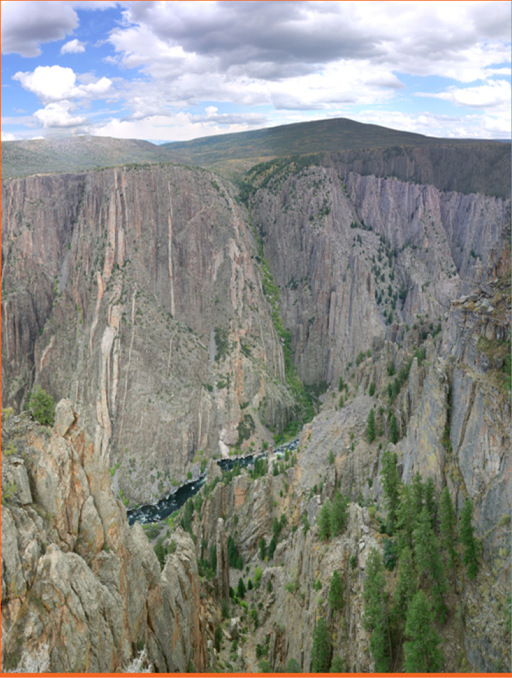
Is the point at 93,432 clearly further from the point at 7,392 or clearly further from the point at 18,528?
the point at 18,528

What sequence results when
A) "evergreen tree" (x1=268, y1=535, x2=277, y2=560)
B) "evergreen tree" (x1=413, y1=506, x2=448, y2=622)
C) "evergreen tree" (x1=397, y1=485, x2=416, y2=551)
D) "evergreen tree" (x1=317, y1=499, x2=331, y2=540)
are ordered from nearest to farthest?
"evergreen tree" (x1=413, y1=506, x2=448, y2=622) → "evergreen tree" (x1=397, y1=485, x2=416, y2=551) → "evergreen tree" (x1=317, y1=499, x2=331, y2=540) → "evergreen tree" (x1=268, y1=535, x2=277, y2=560)

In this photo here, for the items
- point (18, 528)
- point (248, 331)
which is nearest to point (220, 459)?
point (248, 331)

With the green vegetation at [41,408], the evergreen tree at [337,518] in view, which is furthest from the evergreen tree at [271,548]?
the green vegetation at [41,408]

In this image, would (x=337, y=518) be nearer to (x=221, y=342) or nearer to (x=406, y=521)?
(x=406, y=521)

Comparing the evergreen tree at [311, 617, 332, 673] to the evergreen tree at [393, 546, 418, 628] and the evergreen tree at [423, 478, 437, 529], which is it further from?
the evergreen tree at [423, 478, 437, 529]

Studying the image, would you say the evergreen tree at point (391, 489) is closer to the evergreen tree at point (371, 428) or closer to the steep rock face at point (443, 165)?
the evergreen tree at point (371, 428)

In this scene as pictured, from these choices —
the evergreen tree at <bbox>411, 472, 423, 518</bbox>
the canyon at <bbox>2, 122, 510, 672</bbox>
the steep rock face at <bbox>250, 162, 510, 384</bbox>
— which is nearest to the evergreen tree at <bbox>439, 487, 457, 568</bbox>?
the canyon at <bbox>2, 122, 510, 672</bbox>

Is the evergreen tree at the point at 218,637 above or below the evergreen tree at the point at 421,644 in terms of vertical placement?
below
